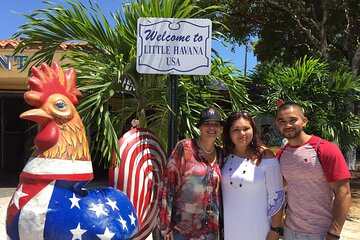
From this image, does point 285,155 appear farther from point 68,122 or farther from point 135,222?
point 68,122

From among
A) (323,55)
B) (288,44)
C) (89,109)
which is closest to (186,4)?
(89,109)

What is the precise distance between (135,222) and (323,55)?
28.9 feet

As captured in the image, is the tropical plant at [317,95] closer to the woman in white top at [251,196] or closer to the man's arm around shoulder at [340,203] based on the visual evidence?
the woman in white top at [251,196]

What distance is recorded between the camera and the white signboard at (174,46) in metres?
2.86

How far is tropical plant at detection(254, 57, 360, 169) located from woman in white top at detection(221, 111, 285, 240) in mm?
3050

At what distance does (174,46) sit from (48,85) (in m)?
1.01

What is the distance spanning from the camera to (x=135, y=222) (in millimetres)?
2520

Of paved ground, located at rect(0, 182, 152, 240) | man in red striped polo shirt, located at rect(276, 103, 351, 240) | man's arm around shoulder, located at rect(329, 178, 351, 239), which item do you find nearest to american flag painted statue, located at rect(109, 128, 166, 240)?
man in red striped polo shirt, located at rect(276, 103, 351, 240)

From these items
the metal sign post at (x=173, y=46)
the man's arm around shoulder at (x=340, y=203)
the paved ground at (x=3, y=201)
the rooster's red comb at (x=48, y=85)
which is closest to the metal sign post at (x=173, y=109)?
the metal sign post at (x=173, y=46)

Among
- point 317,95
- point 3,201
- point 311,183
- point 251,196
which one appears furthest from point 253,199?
point 3,201

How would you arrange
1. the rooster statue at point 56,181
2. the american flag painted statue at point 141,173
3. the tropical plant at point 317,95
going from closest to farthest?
the rooster statue at point 56,181
the american flag painted statue at point 141,173
the tropical plant at point 317,95

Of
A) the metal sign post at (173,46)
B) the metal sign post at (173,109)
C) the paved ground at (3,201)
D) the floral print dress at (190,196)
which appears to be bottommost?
the paved ground at (3,201)

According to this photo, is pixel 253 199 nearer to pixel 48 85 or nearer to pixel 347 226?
pixel 48 85

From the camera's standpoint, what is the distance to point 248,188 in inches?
97.7
